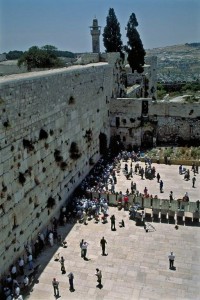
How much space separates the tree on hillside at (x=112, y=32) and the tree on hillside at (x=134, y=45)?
1397 mm

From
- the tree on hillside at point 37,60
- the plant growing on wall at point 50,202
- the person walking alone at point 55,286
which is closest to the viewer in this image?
the person walking alone at point 55,286

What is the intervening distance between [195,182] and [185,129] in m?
6.94

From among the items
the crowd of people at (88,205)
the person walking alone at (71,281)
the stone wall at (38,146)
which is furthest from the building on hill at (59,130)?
the person walking alone at (71,281)

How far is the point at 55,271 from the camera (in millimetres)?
13375

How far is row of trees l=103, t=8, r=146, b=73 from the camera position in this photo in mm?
31094

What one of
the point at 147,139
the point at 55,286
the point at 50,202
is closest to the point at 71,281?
the point at 55,286

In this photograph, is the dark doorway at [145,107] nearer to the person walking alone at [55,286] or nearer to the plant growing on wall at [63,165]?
the plant growing on wall at [63,165]

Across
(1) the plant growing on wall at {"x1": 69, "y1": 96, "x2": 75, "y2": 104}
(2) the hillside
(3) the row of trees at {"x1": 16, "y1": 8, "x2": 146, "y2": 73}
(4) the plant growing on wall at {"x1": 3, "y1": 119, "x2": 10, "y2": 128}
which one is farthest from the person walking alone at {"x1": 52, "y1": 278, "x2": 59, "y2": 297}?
(2) the hillside

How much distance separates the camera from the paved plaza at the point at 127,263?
1223 centimetres

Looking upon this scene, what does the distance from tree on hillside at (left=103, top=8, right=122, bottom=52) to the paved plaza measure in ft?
58.9

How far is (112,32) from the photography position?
102 ft

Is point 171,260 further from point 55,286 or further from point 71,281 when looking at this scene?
Result: point 55,286

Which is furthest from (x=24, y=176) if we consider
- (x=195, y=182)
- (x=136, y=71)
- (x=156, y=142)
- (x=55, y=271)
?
(x=136, y=71)

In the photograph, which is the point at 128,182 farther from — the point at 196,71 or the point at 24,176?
the point at 196,71
